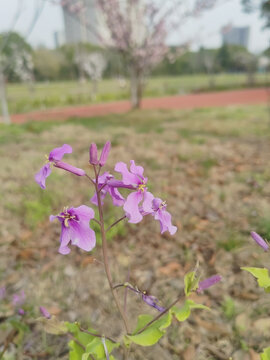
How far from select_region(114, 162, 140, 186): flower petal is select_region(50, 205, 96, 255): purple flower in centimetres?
15

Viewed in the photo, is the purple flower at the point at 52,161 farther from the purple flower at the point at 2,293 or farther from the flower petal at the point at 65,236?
the purple flower at the point at 2,293

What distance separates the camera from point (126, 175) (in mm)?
923

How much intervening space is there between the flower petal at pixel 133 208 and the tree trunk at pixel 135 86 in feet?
36.4

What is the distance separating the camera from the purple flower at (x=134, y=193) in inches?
35.0

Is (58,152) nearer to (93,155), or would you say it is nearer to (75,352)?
(93,155)

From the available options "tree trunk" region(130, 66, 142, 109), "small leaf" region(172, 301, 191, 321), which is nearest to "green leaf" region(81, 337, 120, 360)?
"small leaf" region(172, 301, 191, 321)

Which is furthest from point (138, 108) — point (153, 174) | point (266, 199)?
point (266, 199)

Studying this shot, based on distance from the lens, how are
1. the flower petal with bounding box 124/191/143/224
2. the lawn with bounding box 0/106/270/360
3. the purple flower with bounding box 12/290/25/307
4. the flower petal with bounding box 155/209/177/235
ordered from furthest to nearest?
the purple flower with bounding box 12/290/25/307 < the lawn with bounding box 0/106/270/360 < the flower petal with bounding box 155/209/177/235 < the flower petal with bounding box 124/191/143/224

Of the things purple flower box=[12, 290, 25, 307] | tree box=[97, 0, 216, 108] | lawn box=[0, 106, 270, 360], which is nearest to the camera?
lawn box=[0, 106, 270, 360]

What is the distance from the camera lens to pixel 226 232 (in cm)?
249

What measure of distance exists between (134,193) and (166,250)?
160cm

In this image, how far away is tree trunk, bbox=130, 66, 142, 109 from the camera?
11289mm

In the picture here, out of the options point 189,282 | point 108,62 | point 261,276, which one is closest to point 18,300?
point 189,282

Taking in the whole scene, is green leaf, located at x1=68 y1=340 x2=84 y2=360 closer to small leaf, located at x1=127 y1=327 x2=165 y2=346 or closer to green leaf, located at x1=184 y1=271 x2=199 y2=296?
small leaf, located at x1=127 y1=327 x2=165 y2=346
